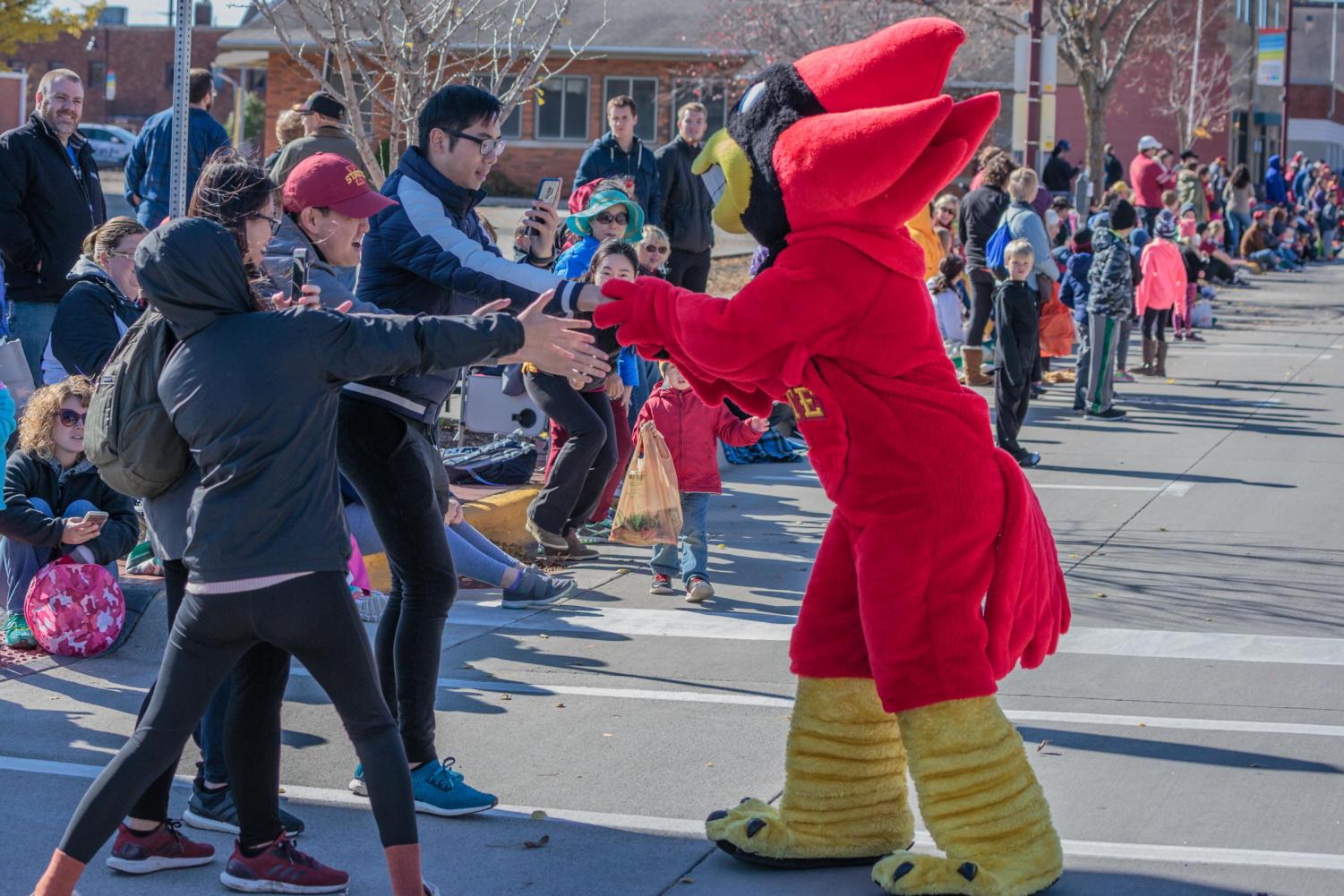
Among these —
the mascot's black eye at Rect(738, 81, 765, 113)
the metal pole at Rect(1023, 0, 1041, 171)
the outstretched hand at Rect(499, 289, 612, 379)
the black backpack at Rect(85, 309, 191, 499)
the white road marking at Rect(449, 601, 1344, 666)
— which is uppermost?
the metal pole at Rect(1023, 0, 1041, 171)

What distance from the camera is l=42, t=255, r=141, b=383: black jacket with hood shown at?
23.8 feet

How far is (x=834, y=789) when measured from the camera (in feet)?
14.9

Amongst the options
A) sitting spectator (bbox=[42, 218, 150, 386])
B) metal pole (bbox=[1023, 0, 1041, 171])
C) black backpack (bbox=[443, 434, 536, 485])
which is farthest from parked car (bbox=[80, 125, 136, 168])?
sitting spectator (bbox=[42, 218, 150, 386])

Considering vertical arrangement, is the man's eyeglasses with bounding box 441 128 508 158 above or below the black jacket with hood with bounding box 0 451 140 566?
above

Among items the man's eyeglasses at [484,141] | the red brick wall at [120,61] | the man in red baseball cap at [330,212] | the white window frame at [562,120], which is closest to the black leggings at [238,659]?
the man in red baseball cap at [330,212]

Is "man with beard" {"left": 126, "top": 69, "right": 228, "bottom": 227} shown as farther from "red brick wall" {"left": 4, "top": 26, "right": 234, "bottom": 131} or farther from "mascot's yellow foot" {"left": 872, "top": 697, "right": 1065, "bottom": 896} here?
"red brick wall" {"left": 4, "top": 26, "right": 234, "bottom": 131}

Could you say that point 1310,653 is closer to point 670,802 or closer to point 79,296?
point 670,802

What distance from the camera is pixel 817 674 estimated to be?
4523mm

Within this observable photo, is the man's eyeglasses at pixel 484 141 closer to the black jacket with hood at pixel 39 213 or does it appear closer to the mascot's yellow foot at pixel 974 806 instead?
the mascot's yellow foot at pixel 974 806

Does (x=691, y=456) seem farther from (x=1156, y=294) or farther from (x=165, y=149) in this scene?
(x=1156, y=294)

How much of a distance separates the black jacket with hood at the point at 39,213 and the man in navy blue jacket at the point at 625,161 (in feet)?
13.9

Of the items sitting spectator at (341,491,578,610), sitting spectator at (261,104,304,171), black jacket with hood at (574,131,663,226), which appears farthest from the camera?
black jacket with hood at (574,131,663,226)

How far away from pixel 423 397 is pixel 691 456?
3096 mm

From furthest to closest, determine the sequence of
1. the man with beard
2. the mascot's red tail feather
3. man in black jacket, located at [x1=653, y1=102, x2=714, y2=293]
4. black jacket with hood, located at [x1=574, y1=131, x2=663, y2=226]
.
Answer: man in black jacket, located at [x1=653, y1=102, x2=714, y2=293]
black jacket with hood, located at [x1=574, y1=131, x2=663, y2=226]
the man with beard
the mascot's red tail feather
